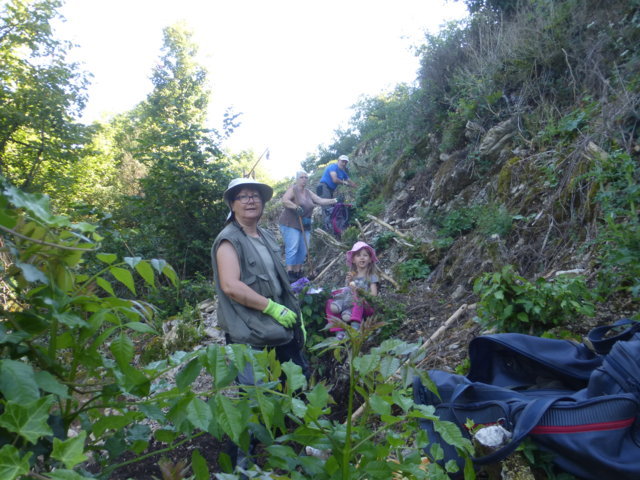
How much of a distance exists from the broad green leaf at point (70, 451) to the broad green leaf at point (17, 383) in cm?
9

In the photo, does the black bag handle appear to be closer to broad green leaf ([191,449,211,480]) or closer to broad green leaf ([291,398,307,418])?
broad green leaf ([291,398,307,418])

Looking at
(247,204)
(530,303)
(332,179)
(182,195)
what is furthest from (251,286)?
(332,179)

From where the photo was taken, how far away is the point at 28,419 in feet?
2.17

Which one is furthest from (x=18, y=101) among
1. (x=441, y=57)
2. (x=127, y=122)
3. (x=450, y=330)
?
(x=127, y=122)

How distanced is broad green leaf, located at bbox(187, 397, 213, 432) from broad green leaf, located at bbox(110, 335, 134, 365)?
158mm

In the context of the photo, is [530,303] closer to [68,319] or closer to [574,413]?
[574,413]

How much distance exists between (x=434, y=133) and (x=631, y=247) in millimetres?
7101

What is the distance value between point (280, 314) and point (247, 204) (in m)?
0.93

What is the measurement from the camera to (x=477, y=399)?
7.00 feet

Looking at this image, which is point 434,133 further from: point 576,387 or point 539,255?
point 576,387

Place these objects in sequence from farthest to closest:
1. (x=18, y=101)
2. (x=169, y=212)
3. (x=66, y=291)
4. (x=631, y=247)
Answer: (x=18, y=101) → (x=169, y=212) → (x=631, y=247) → (x=66, y=291)

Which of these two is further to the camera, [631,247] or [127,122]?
[127,122]

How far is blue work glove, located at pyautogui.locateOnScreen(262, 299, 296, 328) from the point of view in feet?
10.3

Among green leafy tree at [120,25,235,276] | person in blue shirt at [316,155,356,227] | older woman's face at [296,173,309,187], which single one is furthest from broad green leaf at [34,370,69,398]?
person in blue shirt at [316,155,356,227]
